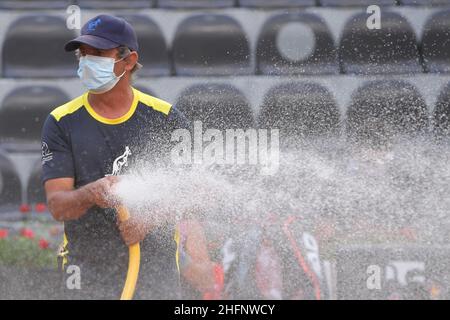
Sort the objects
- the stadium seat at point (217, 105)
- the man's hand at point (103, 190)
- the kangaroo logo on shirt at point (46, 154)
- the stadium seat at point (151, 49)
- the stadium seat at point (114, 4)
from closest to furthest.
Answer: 1. the man's hand at point (103, 190)
2. the kangaroo logo on shirt at point (46, 154)
3. the stadium seat at point (217, 105)
4. the stadium seat at point (151, 49)
5. the stadium seat at point (114, 4)

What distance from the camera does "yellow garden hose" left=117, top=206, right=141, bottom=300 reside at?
133 inches

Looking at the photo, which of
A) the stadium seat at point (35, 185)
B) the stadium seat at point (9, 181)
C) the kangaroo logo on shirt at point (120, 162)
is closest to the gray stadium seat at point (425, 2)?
the stadium seat at point (35, 185)

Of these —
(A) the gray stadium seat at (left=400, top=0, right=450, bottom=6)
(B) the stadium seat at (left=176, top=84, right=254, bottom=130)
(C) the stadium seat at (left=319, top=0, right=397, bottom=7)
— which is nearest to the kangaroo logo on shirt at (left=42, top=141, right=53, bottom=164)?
(B) the stadium seat at (left=176, top=84, right=254, bottom=130)

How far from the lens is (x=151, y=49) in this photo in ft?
21.8

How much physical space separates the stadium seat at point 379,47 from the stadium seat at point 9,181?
2347 mm

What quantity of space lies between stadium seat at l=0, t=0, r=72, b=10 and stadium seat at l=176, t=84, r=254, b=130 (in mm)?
1198

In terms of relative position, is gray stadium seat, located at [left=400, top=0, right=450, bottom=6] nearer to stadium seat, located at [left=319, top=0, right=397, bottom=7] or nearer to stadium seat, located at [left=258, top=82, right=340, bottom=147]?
stadium seat, located at [left=319, top=0, right=397, bottom=7]

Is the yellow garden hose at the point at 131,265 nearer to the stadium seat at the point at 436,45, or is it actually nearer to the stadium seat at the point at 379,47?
the stadium seat at the point at 379,47

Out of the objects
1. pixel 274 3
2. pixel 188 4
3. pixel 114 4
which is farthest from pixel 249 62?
pixel 114 4

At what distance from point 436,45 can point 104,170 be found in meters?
3.87

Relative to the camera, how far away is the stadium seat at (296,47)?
666 centimetres

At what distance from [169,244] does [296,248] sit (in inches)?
64.3

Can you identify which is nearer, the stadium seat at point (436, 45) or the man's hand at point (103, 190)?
the man's hand at point (103, 190)

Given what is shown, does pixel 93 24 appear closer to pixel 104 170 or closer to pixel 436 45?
pixel 104 170
